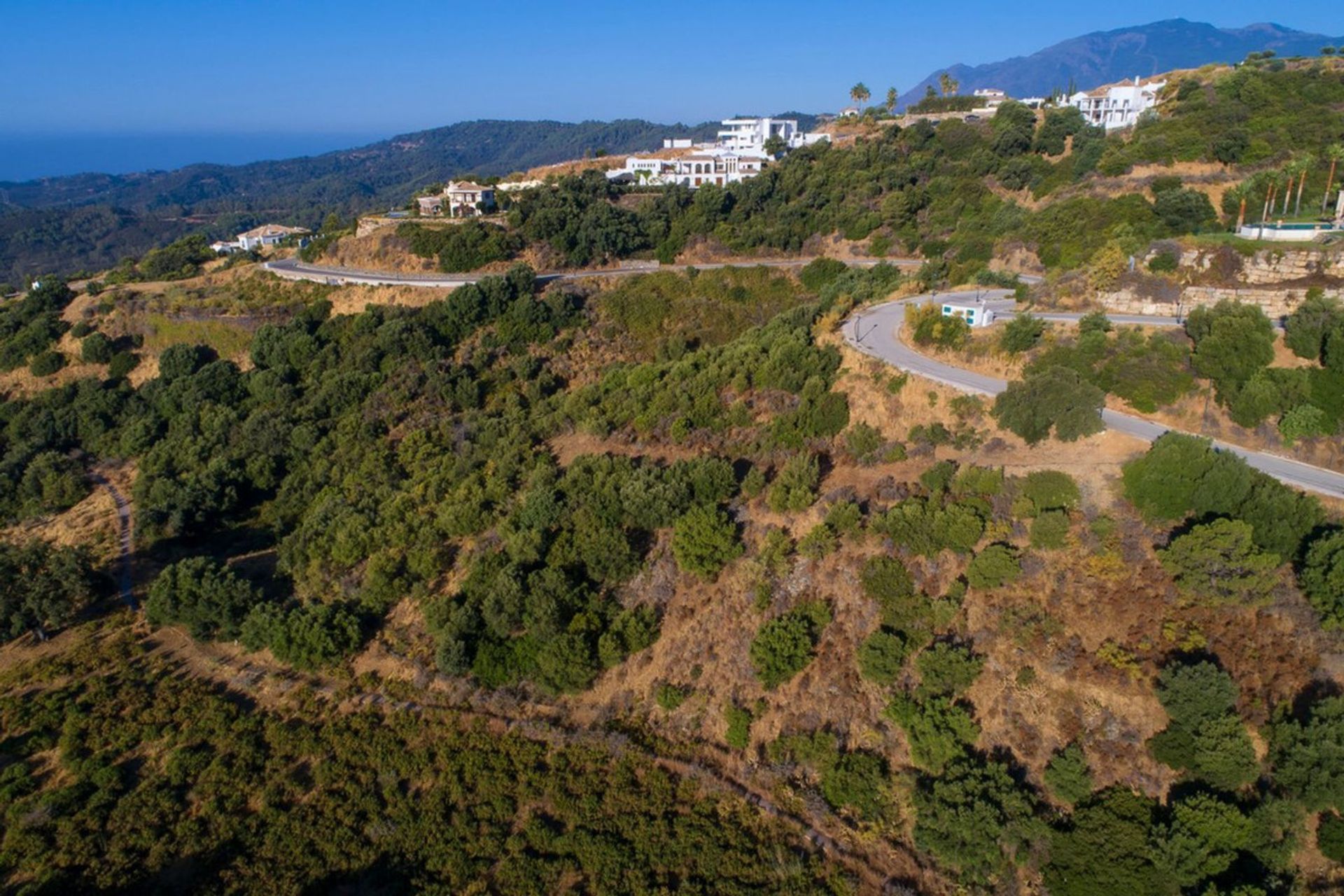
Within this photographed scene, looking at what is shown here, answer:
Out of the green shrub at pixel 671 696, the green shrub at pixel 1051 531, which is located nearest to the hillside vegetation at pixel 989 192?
the green shrub at pixel 1051 531

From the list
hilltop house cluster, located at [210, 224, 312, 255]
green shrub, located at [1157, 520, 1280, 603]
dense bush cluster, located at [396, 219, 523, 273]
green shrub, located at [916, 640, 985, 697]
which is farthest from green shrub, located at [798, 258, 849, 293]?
hilltop house cluster, located at [210, 224, 312, 255]

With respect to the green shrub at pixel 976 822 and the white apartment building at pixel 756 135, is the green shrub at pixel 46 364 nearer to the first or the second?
the green shrub at pixel 976 822

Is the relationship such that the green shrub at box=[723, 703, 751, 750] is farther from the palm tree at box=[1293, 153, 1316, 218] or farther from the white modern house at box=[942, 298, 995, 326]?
the palm tree at box=[1293, 153, 1316, 218]

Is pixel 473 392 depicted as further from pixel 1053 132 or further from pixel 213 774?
pixel 1053 132

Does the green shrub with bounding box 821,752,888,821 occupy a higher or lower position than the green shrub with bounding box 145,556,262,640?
lower

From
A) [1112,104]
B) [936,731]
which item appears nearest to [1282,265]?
[936,731]

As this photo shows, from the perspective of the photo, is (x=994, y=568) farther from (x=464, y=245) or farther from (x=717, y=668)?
(x=464, y=245)

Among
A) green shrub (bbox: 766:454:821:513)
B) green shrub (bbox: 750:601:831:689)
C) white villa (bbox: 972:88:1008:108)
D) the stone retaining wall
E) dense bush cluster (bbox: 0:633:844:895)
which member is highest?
white villa (bbox: 972:88:1008:108)
